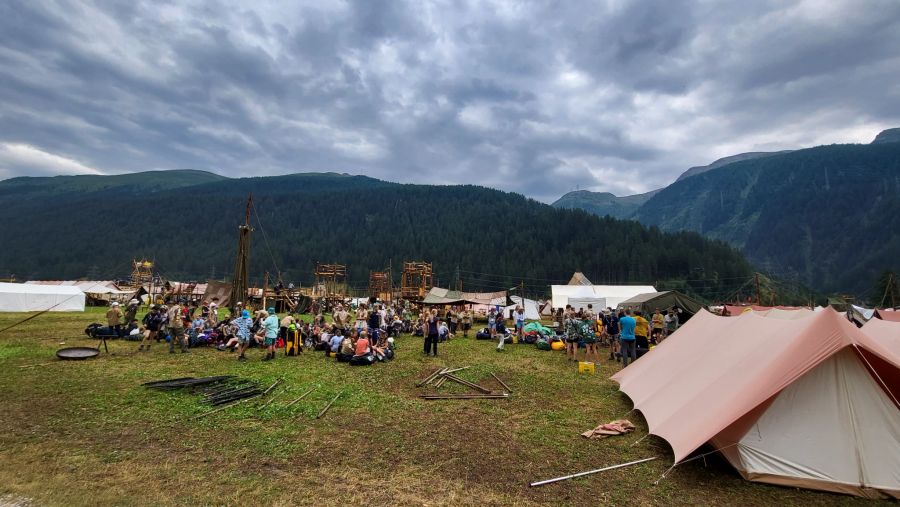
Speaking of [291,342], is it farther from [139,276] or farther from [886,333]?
[139,276]

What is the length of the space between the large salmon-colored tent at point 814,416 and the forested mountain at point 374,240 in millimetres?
85263

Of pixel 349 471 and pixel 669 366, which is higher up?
pixel 669 366

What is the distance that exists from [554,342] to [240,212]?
612 feet

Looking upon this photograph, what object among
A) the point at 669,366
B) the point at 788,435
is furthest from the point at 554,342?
the point at 788,435

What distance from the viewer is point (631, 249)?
95812mm

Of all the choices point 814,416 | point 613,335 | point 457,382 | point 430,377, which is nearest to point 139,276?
point 430,377

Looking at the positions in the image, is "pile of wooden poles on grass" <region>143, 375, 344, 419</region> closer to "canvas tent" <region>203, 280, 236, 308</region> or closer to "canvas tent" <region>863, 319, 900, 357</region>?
"canvas tent" <region>863, 319, 900, 357</region>

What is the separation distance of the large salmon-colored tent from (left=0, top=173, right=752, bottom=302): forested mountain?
280ft

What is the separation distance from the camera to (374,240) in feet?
436

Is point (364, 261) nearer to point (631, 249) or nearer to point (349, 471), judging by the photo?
point (631, 249)

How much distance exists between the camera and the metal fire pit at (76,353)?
12531 mm

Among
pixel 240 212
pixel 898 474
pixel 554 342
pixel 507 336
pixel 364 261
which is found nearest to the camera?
pixel 898 474

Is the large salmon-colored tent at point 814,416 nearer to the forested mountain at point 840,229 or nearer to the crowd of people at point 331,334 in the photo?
the crowd of people at point 331,334

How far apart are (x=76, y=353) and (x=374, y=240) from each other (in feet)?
397
